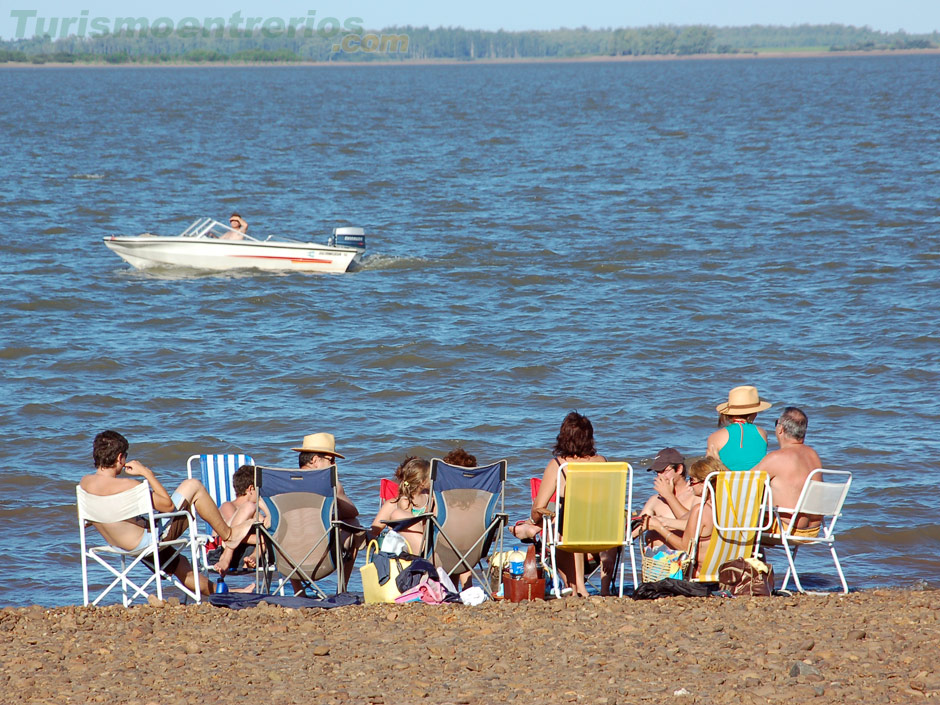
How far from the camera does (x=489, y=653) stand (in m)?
5.02

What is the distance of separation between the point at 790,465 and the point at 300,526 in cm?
283

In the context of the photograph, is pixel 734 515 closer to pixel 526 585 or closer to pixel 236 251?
pixel 526 585

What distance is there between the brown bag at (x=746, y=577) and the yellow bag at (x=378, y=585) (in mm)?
1758

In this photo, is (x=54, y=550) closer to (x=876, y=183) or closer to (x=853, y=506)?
(x=853, y=506)

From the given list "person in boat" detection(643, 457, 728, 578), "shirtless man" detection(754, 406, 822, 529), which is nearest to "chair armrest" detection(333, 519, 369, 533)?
"person in boat" detection(643, 457, 728, 578)

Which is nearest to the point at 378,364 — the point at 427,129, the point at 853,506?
the point at 853,506

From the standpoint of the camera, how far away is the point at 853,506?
Answer: 9266 mm

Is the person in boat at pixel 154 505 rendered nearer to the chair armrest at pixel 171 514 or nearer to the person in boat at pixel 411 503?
the chair armrest at pixel 171 514

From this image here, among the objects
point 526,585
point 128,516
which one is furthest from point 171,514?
point 526,585

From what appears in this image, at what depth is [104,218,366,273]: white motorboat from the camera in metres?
20.4

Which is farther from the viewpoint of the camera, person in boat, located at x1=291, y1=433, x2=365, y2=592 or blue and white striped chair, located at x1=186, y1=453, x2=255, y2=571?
blue and white striped chair, located at x1=186, y1=453, x2=255, y2=571

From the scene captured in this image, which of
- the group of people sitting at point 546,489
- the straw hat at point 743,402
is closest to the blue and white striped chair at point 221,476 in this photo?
the group of people sitting at point 546,489

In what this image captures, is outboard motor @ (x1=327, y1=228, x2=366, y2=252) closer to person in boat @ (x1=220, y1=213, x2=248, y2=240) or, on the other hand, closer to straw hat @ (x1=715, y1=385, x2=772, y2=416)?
person in boat @ (x1=220, y1=213, x2=248, y2=240)

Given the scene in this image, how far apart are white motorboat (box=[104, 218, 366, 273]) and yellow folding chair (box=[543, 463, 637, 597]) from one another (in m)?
14.7
